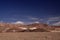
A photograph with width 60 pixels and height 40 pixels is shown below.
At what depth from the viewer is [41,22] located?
5.00 m

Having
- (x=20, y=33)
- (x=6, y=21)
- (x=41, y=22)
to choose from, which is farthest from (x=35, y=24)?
(x=6, y=21)

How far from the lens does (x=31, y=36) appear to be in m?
4.61

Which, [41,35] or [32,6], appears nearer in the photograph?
[41,35]

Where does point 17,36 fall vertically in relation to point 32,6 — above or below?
below

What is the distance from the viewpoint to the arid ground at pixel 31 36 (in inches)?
178

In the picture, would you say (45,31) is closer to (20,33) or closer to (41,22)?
(41,22)

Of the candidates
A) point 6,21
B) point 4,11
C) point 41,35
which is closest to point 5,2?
point 4,11

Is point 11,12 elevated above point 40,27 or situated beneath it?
elevated above

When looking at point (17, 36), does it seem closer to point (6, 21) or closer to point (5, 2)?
point (6, 21)

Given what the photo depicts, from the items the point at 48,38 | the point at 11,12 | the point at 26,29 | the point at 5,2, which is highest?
the point at 5,2

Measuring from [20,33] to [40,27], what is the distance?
2.16 feet

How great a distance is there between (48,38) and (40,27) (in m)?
0.60

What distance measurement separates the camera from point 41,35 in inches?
183

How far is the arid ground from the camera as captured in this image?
4520mm
